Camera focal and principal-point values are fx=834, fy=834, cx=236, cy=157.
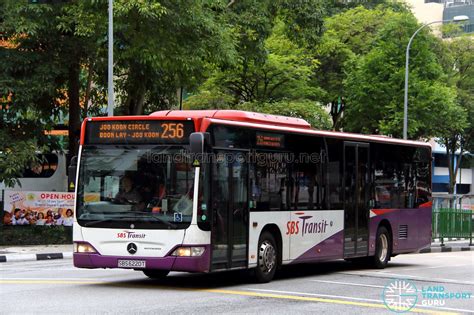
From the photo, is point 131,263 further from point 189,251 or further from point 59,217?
point 59,217

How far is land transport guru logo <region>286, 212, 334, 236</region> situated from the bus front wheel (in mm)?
2713

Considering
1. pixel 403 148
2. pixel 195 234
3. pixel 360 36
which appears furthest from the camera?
pixel 360 36

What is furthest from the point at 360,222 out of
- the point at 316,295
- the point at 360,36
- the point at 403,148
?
the point at 360,36

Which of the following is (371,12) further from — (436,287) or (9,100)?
(436,287)

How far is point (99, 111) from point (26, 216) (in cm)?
773

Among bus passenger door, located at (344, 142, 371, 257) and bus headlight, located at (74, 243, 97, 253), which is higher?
bus passenger door, located at (344, 142, 371, 257)

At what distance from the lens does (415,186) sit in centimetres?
2120

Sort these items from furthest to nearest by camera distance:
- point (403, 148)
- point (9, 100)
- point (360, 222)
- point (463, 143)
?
point (463, 143) < point (9, 100) < point (403, 148) < point (360, 222)

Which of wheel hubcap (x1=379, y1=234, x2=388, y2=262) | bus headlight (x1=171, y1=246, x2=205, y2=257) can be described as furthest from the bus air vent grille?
bus headlight (x1=171, y1=246, x2=205, y2=257)

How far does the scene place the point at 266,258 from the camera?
1534 cm

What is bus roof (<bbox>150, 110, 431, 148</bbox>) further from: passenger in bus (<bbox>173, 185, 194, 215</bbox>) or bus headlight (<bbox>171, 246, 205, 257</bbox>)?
bus headlight (<bbox>171, 246, 205, 257</bbox>)

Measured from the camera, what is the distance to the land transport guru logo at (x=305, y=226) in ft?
52.9

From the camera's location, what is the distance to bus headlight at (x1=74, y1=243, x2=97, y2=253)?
554 inches

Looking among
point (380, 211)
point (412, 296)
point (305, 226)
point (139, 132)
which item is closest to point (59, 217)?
point (380, 211)
